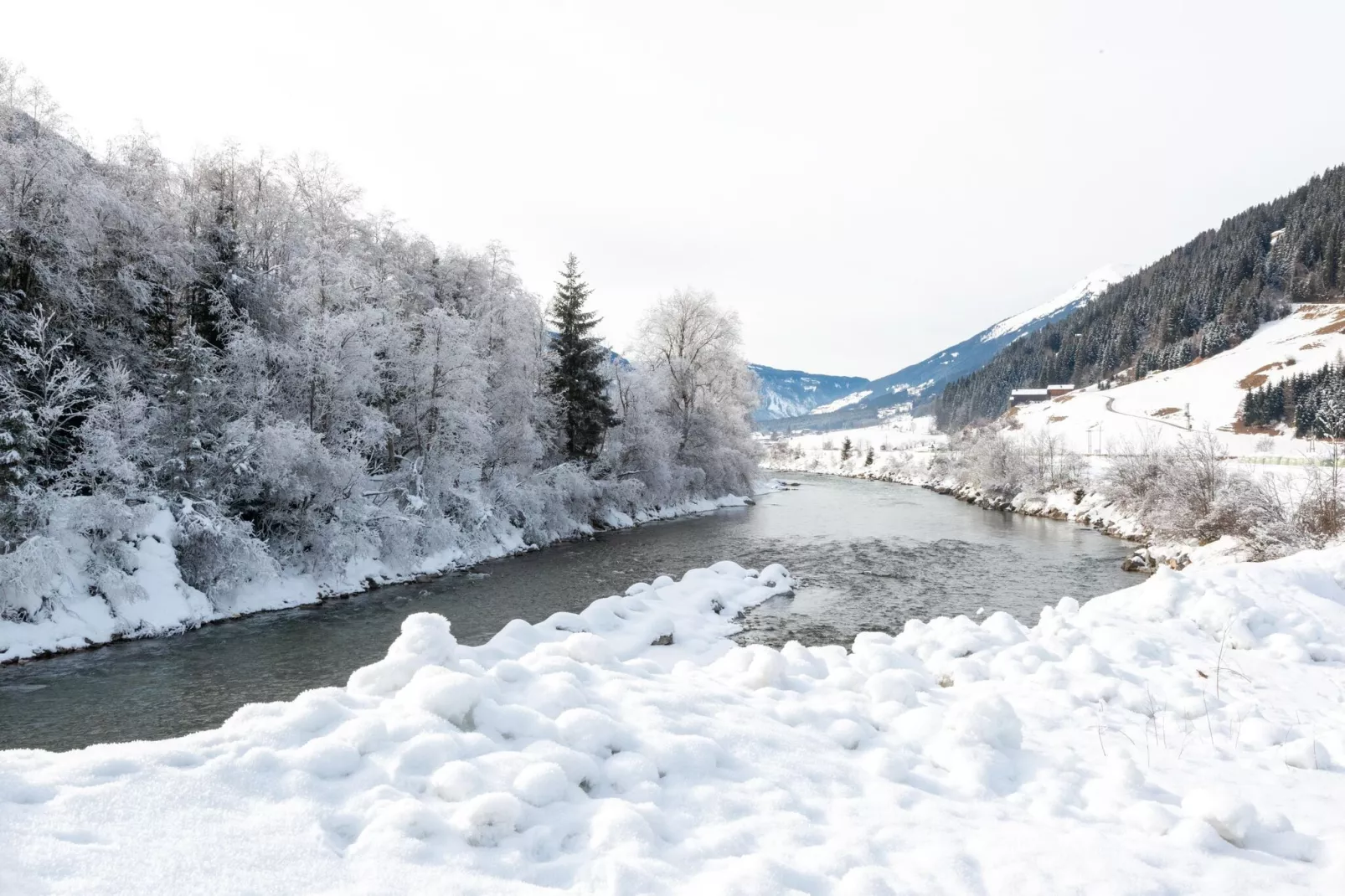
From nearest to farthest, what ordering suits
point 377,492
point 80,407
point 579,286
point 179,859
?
point 179,859
point 80,407
point 377,492
point 579,286

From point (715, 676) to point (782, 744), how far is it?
2311 mm

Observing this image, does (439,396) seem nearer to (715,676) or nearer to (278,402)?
(278,402)

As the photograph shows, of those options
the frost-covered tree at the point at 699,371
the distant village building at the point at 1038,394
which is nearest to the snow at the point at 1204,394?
the distant village building at the point at 1038,394

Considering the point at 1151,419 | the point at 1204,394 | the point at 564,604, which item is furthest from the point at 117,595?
the point at 1204,394

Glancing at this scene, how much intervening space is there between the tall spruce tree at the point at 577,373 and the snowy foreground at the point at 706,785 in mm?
27384

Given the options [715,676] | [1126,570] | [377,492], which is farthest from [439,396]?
[1126,570]

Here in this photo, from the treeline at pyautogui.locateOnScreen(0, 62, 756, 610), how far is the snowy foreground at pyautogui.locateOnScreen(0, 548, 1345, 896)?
44.5 ft

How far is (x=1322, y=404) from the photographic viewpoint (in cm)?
6781

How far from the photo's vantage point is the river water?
444 inches

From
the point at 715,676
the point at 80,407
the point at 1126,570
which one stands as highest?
the point at 80,407

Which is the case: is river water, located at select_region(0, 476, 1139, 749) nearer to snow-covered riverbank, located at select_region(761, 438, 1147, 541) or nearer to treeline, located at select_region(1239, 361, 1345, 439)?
snow-covered riverbank, located at select_region(761, 438, 1147, 541)

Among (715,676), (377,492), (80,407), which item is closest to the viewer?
(715,676)

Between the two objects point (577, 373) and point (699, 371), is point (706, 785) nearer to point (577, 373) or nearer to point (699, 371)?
point (577, 373)

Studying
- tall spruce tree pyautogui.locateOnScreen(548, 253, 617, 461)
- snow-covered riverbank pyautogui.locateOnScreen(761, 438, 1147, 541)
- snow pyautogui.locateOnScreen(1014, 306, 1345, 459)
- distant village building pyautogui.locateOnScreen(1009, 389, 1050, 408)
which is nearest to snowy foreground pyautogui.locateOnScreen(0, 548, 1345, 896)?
tall spruce tree pyautogui.locateOnScreen(548, 253, 617, 461)
